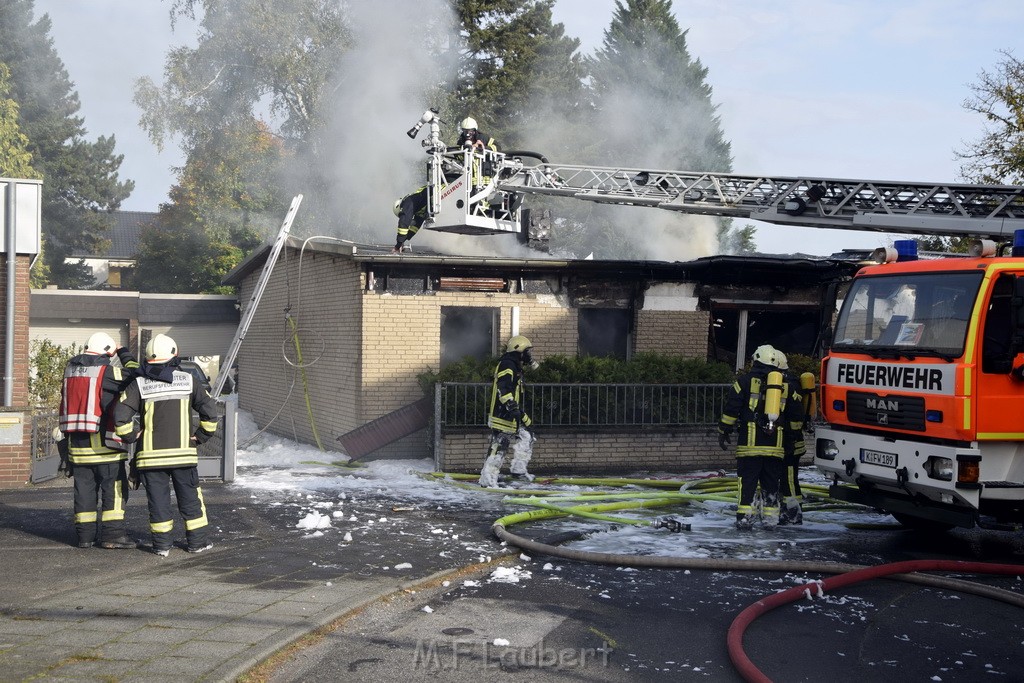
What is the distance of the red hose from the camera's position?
525cm

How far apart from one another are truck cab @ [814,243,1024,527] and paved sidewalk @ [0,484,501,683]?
359 centimetres

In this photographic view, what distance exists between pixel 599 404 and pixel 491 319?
302cm

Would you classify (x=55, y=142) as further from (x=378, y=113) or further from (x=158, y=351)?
(x=158, y=351)

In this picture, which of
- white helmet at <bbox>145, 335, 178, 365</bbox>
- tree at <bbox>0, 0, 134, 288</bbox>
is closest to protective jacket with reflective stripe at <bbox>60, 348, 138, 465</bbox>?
white helmet at <bbox>145, 335, 178, 365</bbox>

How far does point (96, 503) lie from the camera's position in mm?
8102

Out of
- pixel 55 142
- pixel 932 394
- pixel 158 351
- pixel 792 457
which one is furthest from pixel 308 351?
pixel 55 142

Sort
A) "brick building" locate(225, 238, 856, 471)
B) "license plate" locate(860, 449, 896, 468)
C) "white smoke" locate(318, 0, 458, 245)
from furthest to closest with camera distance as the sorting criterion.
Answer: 1. "white smoke" locate(318, 0, 458, 245)
2. "brick building" locate(225, 238, 856, 471)
3. "license plate" locate(860, 449, 896, 468)

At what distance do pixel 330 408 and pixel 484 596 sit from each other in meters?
9.15

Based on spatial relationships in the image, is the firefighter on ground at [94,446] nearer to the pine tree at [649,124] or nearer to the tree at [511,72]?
the tree at [511,72]

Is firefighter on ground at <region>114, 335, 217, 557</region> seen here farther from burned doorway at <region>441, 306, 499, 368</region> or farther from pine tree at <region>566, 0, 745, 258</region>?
pine tree at <region>566, 0, 745, 258</region>

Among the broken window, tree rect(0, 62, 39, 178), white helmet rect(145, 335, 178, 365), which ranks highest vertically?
tree rect(0, 62, 39, 178)

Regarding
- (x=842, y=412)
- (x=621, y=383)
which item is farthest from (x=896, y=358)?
(x=621, y=383)

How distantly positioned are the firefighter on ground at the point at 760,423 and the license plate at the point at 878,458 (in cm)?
76

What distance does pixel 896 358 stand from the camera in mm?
8648
